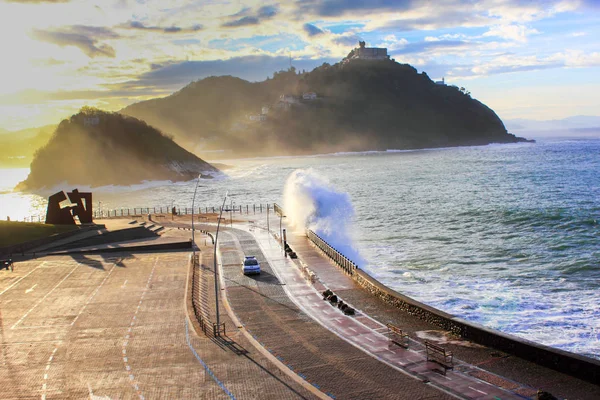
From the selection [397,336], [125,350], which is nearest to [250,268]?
[125,350]

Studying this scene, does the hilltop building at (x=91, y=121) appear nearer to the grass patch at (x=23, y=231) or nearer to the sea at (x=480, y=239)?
the sea at (x=480, y=239)

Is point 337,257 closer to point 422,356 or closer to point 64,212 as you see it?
point 422,356

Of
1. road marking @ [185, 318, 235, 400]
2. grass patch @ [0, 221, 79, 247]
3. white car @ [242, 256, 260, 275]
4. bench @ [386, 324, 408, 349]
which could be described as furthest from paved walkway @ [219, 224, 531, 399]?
grass patch @ [0, 221, 79, 247]

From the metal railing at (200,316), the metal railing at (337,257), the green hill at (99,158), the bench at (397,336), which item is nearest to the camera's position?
the bench at (397,336)

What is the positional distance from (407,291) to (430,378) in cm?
1639

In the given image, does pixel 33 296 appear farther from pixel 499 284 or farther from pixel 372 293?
pixel 499 284

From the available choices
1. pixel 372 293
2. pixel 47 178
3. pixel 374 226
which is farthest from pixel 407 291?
pixel 47 178

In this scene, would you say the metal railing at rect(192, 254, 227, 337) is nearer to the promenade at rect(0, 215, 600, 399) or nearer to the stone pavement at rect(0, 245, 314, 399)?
the promenade at rect(0, 215, 600, 399)

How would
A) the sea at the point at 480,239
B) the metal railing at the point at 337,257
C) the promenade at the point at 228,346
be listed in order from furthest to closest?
1. the metal railing at the point at 337,257
2. the sea at the point at 480,239
3. the promenade at the point at 228,346

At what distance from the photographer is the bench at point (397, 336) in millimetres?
24844

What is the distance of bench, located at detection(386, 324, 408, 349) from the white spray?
29.5 metres

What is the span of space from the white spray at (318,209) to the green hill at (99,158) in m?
109

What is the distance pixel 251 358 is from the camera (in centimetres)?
2402

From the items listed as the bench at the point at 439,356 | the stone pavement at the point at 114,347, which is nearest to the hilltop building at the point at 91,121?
the stone pavement at the point at 114,347
